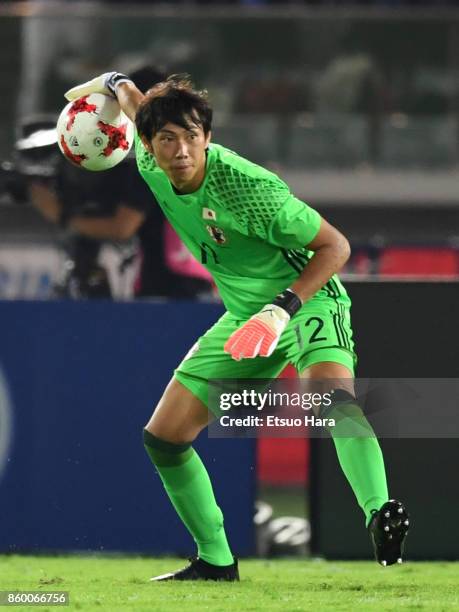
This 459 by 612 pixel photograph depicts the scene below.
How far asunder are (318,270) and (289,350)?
48 cm

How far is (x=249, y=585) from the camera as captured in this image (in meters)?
6.69

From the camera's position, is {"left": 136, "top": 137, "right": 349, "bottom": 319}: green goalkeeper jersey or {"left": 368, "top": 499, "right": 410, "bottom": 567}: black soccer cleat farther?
{"left": 136, "top": 137, "right": 349, "bottom": 319}: green goalkeeper jersey

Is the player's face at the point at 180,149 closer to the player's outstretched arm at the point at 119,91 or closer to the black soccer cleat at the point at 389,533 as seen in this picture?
the player's outstretched arm at the point at 119,91

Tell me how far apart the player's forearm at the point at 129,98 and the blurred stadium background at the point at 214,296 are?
68.7 inches

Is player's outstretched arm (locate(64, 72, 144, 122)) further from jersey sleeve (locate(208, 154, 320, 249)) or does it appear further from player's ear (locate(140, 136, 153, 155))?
jersey sleeve (locate(208, 154, 320, 249))

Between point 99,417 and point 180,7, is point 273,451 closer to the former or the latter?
point 99,417

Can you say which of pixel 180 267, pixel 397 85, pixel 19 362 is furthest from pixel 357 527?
pixel 397 85

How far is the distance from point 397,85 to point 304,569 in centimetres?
1020

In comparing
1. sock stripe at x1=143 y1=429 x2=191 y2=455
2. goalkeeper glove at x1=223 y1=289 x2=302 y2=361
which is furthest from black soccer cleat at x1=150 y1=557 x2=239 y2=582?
goalkeeper glove at x1=223 y1=289 x2=302 y2=361

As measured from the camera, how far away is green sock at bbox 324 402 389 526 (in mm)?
6008

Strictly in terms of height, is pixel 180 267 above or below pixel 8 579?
above

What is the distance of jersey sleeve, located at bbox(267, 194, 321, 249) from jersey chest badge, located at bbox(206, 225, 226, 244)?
226mm

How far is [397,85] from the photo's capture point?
1709 cm

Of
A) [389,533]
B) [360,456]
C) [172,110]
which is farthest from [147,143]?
[389,533]
